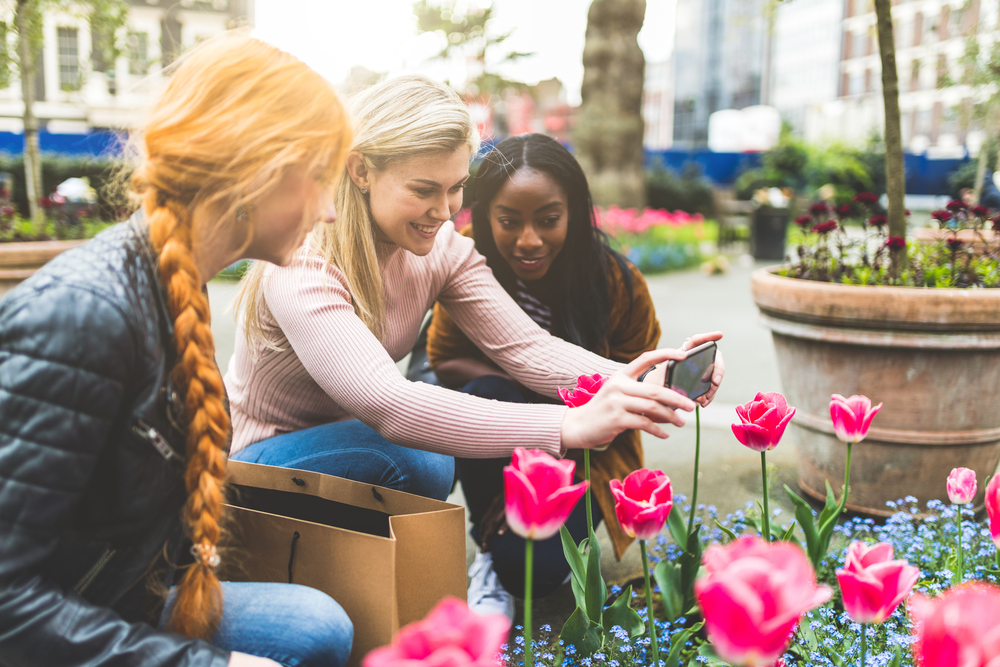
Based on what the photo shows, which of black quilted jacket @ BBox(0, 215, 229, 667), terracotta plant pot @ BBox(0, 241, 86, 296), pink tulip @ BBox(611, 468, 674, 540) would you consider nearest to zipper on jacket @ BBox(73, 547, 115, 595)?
black quilted jacket @ BBox(0, 215, 229, 667)

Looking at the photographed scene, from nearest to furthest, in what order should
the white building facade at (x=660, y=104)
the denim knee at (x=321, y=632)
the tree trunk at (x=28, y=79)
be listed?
the denim knee at (x=321, y=632), the tree trunk at (x=28, y=79), the white building facade at (x=660, y=104)

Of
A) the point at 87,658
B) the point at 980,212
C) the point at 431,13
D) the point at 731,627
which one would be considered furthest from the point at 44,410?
the point at 431,13

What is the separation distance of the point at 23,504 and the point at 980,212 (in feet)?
9.60

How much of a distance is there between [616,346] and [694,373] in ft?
2.90

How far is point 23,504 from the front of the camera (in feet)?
2.98

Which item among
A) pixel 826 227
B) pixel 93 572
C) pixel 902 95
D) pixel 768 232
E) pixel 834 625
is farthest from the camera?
pixel 902 95

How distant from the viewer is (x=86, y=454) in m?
0.95

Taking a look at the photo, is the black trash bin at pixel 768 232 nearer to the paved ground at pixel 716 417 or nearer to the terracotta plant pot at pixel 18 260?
the paved ground at pixel 716 417

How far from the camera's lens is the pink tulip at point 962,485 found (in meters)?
1.45

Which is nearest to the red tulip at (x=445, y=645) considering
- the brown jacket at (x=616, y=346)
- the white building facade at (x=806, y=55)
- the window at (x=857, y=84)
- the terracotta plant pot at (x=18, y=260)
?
the brown jacket at (x=616, y=346)

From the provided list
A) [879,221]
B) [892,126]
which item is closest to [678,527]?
[879,221]

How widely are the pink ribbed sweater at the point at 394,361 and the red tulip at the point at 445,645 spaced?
0.70m

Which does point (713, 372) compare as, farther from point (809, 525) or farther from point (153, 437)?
point (153, 437)

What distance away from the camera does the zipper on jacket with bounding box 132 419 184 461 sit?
40.3 inches
